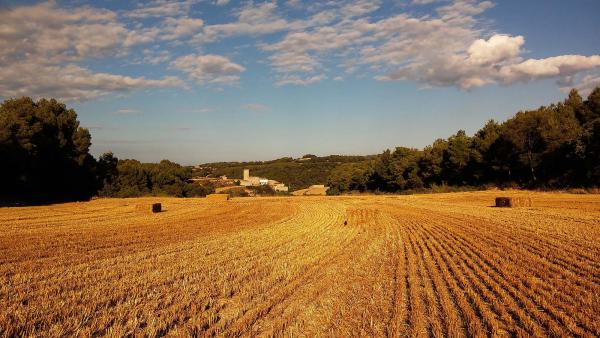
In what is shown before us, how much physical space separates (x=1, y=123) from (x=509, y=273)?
42425mm

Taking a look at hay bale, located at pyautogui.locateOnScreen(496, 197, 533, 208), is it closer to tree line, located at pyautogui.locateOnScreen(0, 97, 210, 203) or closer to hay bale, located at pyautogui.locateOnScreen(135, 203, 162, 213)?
hay bale, located at pyautogui.locateOnScreen(135, 203, 162, 213)

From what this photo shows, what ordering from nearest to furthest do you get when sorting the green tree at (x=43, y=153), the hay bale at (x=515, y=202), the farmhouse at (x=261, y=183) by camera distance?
the hay bale at (x=515, y=202), the green tree at (x=43, y=153), the farmhouse at (x=261, y=183)

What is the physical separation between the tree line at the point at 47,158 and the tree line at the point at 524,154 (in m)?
42.7

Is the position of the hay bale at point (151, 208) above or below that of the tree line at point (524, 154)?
below

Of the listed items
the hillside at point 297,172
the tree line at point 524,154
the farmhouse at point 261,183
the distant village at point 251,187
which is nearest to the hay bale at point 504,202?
the tree line at point 524,154

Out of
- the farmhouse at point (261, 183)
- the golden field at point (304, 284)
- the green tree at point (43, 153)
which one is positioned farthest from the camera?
the farmhouse at point (261, 183)

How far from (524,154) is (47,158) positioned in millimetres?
49989

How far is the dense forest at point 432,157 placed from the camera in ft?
133

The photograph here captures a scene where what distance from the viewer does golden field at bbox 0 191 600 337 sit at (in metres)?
6.89

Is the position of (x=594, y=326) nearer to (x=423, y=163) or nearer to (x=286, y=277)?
(x=286, y=277)

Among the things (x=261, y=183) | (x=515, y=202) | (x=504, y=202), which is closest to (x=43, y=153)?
(x=504, y=202)

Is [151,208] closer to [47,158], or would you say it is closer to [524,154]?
[47,158]

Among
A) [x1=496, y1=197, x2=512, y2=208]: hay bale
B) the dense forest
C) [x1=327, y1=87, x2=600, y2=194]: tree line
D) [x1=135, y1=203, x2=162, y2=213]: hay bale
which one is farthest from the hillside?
[x1=496, y1=197, x2=512, y2=208]: hay bale

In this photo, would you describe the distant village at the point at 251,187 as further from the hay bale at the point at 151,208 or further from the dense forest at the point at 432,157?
the hay bale at the point at 151,208
